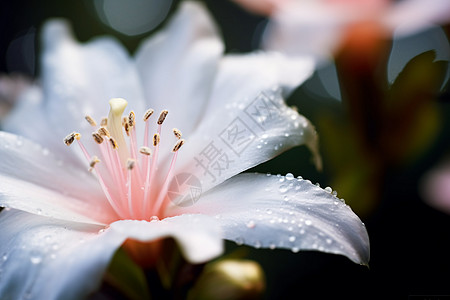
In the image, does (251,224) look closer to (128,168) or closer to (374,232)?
(128,168)

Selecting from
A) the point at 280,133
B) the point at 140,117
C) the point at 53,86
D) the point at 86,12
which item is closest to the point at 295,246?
the point at 280,133

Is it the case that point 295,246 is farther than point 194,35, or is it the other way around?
point 194,35

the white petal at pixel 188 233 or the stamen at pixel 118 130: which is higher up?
the stamen at pixel 118 130

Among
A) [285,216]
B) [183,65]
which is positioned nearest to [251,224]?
[285,216]

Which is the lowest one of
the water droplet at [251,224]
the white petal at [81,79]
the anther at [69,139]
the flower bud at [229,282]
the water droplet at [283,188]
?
the flower bud at [229,282]

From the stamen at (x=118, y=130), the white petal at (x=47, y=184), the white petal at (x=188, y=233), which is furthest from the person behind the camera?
the stamen at (x=118, y=130)

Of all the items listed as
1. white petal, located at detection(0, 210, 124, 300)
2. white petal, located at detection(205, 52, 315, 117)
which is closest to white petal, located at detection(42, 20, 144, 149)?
white petal, located at detection(205, 52, 315, 117)

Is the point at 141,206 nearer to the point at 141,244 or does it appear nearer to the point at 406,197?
the point at 141,244

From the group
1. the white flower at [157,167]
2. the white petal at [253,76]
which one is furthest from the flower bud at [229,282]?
the white petal at [253,76]

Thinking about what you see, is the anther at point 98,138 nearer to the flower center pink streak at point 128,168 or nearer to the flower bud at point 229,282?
the flower center pink streak at point 128,168
